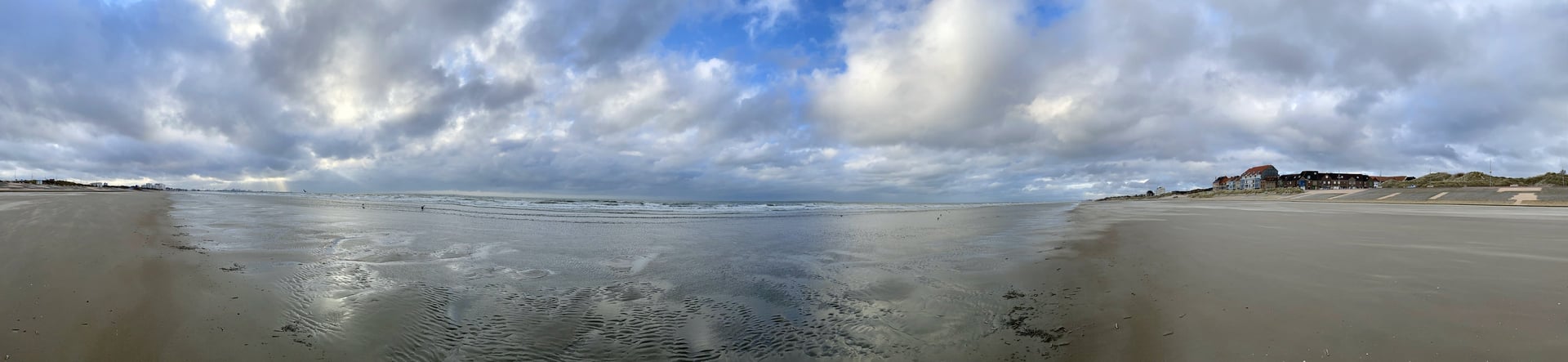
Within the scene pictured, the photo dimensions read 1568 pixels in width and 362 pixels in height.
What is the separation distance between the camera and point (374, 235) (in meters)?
14.0

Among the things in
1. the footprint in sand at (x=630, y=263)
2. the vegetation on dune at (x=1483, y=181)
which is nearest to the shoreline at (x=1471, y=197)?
the vegetation on dune at (x=1483, y=181)

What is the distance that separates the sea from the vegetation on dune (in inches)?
2691

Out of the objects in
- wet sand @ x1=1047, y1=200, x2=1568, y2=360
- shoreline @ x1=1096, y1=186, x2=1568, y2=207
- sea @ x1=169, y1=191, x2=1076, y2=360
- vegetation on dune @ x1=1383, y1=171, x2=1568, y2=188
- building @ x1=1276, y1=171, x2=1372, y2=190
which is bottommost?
sea @ x1=169, y1=191, x2=1076, y2=360

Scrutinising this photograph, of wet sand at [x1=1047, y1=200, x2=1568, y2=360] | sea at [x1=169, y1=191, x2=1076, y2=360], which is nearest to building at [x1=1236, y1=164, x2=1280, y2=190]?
wet sand at [x1=1047, y1=200, x2=1568, y2=360]

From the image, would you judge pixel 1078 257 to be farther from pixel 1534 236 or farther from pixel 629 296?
pixel 1534 236

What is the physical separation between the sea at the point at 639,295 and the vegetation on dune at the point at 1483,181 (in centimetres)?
6835

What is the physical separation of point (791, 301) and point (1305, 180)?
12697 centimetres

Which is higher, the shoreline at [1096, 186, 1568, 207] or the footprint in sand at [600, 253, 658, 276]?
the shoreline at [1096, 186, 1568, 207]

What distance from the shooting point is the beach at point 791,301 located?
432 cm

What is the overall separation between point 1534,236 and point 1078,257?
10384mm

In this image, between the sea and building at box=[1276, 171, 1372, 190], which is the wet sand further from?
building at box=[1276, 171, 1372, 190]

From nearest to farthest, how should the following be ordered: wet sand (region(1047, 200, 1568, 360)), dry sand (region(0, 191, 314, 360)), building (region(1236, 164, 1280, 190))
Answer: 1. wet sand (region(1047, 200, 1568, 360))
2. dry sand (region(0, 191, 314, 360))
3. building (region(1236, 164, 1280, 190))

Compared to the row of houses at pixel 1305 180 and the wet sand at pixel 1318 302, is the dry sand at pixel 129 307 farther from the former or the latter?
the row of houses at pixel 1305 180

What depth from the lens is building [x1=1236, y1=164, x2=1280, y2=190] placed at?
9950 centimetres
